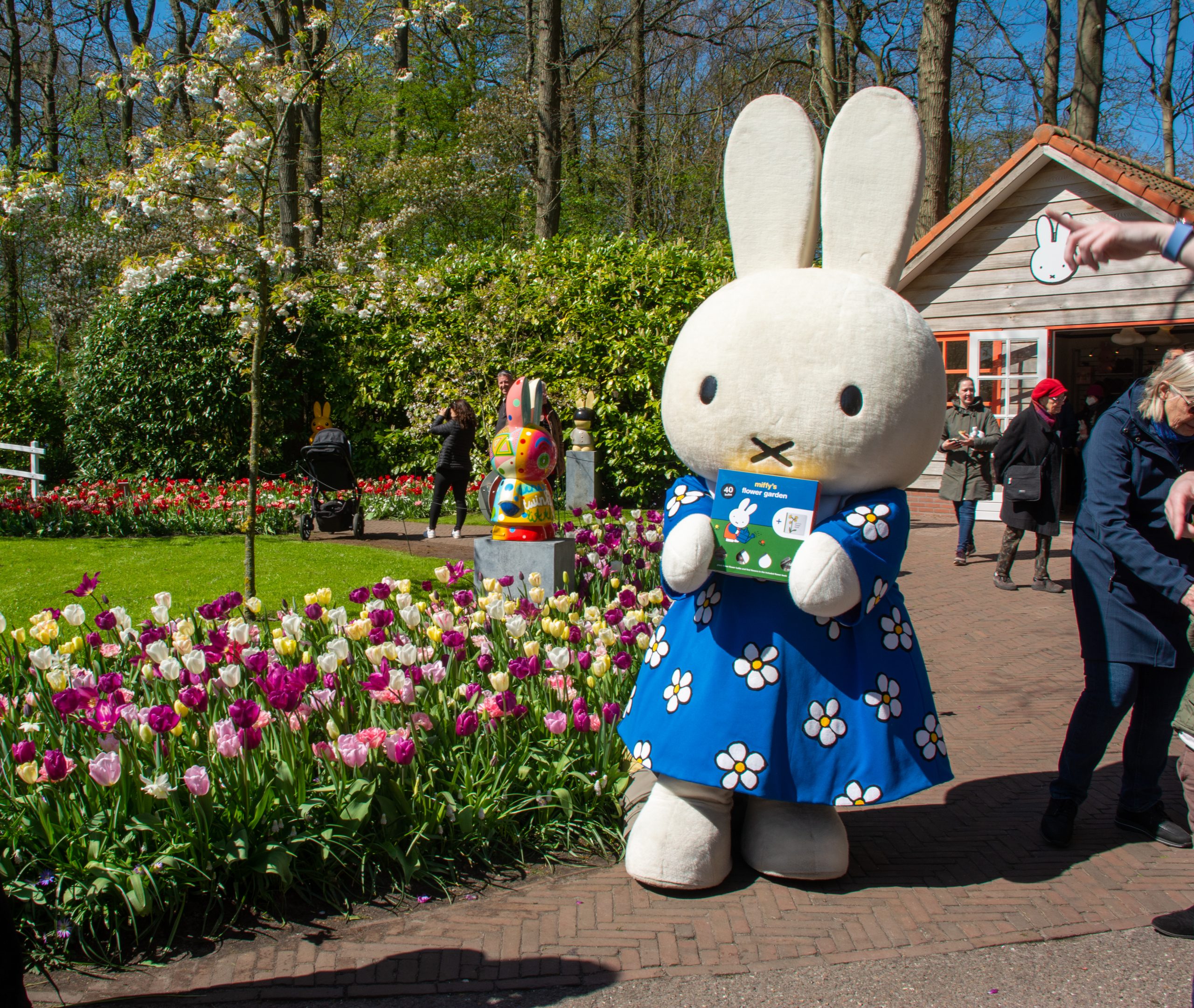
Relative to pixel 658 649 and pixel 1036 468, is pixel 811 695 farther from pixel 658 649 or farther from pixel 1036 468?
pixel 1036 468

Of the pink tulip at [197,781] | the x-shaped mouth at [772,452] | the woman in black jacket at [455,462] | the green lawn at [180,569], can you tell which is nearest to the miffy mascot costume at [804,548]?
the x-shaped mouth at [772,452]

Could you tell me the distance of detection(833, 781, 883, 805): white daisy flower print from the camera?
2760 mm

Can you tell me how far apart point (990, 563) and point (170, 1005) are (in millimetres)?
7941

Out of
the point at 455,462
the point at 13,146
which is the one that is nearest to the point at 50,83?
the point at 13,146

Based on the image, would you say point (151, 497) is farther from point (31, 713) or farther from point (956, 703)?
point (956, 703)

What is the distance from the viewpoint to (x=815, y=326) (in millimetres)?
2854

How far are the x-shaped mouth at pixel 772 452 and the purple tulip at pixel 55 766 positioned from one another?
2.12 meters

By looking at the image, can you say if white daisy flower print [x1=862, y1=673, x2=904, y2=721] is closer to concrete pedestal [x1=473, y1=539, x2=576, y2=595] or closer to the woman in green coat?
concrete pedestal [x1=473, y1=539, x2=576, y2=595]

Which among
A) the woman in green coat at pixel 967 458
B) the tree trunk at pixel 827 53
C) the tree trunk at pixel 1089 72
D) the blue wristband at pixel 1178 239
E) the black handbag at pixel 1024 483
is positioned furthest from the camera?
the tree trunk at pixel 827 53

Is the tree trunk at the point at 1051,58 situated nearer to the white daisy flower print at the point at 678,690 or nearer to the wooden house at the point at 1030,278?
the wooden house at the point at 1030,278

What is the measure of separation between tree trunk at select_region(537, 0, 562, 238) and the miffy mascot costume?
522 inches

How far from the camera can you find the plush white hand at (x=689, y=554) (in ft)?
9.33

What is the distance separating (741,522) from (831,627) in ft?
1.34

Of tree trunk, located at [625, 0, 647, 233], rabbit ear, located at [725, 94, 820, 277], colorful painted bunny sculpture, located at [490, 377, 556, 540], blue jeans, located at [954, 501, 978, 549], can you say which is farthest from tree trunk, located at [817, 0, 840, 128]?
rabbit ear, located at [725, 94, 820, 277]
